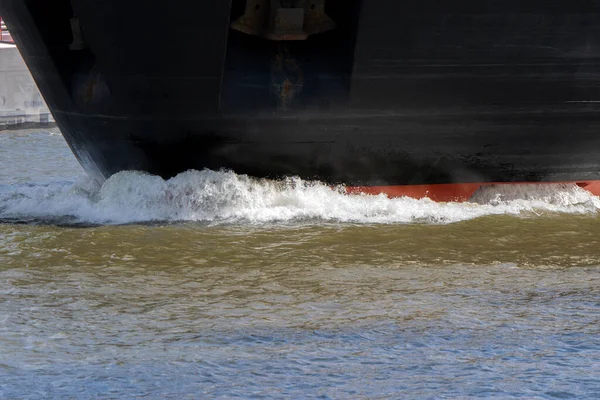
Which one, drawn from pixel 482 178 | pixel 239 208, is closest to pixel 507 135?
pixel 482 178

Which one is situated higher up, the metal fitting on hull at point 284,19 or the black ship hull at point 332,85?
the metal fitting on hull at point 284,19

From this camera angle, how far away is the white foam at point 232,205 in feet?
28.4

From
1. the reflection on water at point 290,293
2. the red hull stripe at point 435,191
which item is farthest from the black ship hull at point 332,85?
the reflection on water at point 290,293

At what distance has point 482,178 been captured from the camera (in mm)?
9406

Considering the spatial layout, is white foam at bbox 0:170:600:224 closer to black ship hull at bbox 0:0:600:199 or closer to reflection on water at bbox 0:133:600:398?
reflection on water at bbox 0:133:600:398

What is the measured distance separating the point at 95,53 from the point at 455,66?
2895 mm

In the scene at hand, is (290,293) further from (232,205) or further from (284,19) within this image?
(284,19)

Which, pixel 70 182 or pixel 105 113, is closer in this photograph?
pixel 105 113

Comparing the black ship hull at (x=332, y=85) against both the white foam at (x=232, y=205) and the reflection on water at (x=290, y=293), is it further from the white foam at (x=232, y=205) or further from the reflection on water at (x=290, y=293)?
the reflection on water at (x=290, y=293)

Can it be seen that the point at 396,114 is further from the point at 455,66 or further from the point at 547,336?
the point at 547,336

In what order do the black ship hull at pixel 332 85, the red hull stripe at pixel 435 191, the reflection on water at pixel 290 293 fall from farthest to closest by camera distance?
the red hull stripe at pixel 435 191 → the black ship hull at pixel 332 85 → the reflection on water at pixel 290 293

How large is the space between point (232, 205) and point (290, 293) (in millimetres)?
2416

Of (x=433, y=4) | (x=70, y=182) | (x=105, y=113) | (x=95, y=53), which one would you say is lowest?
(x=70, y=182)

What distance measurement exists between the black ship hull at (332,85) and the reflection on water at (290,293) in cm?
35
